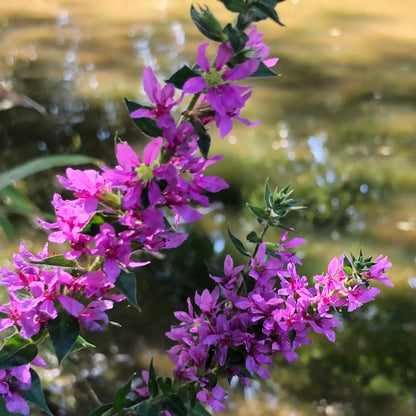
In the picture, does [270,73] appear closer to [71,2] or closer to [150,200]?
[150,200]

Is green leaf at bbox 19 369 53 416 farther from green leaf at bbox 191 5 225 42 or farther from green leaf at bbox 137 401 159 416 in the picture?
green leaf at bbox 191 5 225 42

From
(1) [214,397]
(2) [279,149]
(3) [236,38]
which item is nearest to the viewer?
(3) [236,38]

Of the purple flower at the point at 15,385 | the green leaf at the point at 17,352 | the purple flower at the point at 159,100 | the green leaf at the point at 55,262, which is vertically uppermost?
the purple flower at the point at 159,100

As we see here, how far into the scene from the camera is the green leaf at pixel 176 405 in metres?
0.52

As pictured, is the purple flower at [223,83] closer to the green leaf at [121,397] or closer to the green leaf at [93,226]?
the green leaf at [93,226]

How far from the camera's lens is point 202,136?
47 cm

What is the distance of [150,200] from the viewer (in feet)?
1.49

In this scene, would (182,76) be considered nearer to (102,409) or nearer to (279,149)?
(102,409)

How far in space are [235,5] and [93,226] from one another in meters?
0.20

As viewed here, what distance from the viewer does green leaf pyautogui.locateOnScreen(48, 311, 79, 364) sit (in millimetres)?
477

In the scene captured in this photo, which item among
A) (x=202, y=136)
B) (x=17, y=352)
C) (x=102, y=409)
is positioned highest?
(x=202, y=136)

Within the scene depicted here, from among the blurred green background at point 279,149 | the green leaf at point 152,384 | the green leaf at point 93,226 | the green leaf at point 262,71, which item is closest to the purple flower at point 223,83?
the green leaf at point 262,71

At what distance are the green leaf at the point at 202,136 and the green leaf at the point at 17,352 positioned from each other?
0.71 ft

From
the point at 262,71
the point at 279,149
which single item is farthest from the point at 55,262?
the point at 279,149
